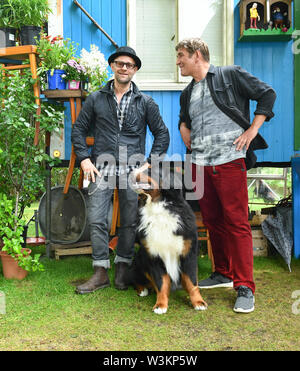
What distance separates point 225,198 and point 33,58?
206 cm

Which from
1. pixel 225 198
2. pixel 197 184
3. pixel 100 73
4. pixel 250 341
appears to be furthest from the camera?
pixel 100 73

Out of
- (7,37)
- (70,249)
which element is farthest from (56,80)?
(70,249)

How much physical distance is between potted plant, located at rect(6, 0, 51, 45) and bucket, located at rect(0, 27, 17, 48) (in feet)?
0.23

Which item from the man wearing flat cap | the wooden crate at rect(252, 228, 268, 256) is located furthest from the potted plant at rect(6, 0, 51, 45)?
the wooden crate at rect(252, 228, 268, 256)

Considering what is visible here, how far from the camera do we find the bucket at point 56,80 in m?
3.40

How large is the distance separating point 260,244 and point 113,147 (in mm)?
1990

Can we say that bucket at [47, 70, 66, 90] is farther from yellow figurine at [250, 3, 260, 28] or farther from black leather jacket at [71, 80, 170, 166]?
yellow figurine at [250, 3, 260, 28]

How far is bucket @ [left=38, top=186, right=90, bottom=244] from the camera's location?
157 inches

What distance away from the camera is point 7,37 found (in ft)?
11.2

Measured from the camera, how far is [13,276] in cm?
316

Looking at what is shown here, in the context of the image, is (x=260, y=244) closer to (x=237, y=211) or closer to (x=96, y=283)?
(x=237, y=211)
